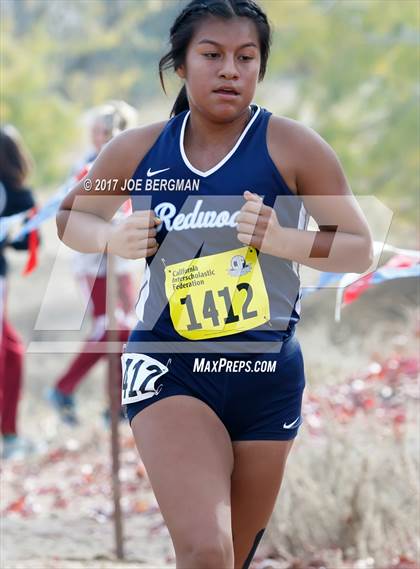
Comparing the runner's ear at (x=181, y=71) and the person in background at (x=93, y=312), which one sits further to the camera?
the person in background at (x=93, y=312)

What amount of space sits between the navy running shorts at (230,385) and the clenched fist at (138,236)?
279 mm

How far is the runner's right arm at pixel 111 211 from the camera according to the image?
2.98m

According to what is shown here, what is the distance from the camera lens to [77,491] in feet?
22.0

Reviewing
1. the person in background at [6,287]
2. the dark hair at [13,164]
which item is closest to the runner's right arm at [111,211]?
the person in background at [6,287]

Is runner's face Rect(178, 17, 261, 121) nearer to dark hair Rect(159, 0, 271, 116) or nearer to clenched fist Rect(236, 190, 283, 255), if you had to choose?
dark hair Rect(159, 0, 271, 116)

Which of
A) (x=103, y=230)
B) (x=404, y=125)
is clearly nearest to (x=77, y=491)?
(x=103, y=230)

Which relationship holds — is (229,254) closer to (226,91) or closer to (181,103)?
(226,91)

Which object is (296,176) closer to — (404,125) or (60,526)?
(60,526)

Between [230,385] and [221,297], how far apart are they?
24 cm

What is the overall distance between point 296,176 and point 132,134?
49cm

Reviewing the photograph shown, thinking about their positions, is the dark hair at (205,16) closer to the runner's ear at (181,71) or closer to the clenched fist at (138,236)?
the runner's ear at (181,71)

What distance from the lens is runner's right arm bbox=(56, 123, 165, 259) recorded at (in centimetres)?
298

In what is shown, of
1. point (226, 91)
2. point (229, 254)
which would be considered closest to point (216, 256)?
point (229, 254)

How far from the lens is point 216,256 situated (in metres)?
2.97
